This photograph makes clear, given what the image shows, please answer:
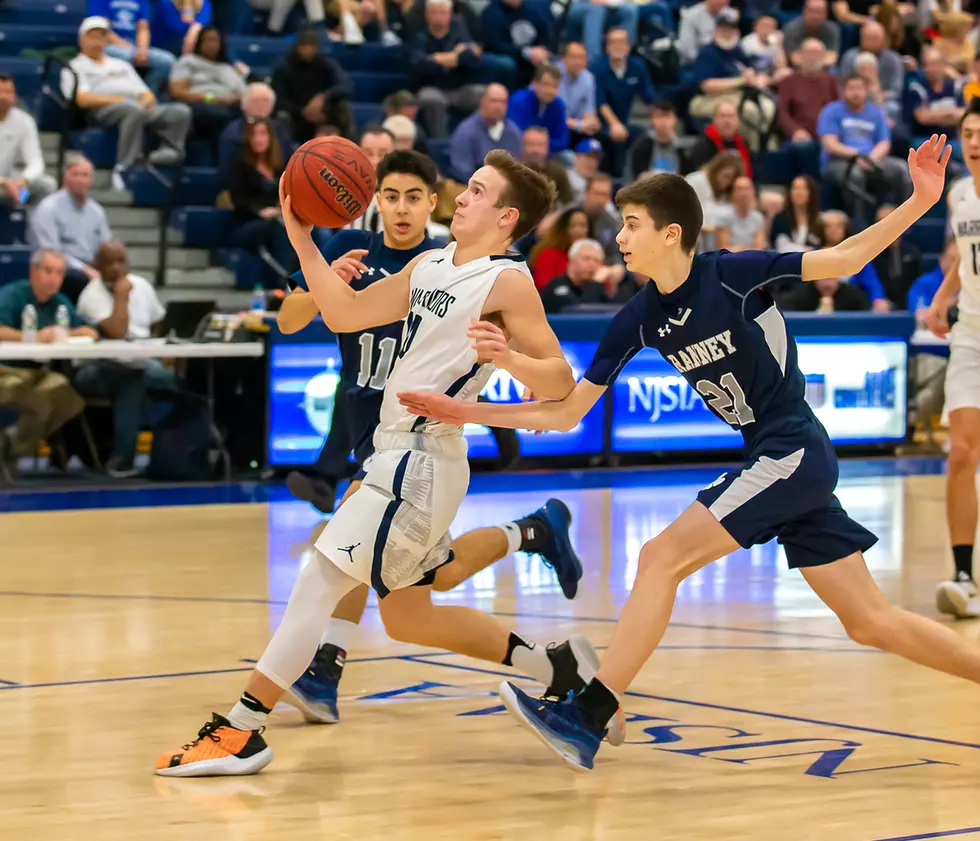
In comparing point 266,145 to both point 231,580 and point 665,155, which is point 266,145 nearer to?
point 665,155

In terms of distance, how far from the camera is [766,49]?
1930cm

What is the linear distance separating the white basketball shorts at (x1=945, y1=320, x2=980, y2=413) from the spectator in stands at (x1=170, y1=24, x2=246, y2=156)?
886 cm

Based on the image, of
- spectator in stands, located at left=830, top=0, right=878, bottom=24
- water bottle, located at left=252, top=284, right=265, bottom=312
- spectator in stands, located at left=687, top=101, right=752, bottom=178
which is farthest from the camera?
spectator in stands, located at left=830, top=0, right=878, bottom=24

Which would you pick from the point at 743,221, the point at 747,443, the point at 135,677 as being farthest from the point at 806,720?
the point at 743,221

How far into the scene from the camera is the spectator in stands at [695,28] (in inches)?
758

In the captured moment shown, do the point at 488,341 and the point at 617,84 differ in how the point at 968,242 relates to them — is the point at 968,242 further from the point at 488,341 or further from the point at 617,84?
the point at 617,84

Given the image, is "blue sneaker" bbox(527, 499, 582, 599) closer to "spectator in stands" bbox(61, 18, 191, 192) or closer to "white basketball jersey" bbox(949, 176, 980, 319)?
"white basketball jersey" bbox(949, 176, 980, 319)

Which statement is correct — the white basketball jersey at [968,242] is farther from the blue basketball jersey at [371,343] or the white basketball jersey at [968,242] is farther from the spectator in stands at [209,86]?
the spectator in stands at [209,86]

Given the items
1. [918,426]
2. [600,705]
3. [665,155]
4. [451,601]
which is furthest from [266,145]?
[600,705]

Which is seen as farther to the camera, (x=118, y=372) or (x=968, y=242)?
(x=118, y=372)

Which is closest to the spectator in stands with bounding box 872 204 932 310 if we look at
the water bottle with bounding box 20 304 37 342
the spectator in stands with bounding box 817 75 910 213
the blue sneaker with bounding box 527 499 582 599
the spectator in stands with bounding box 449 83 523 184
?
the spectator in stands with bounding box 817 75 910 213

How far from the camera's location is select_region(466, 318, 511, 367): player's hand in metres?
4.57

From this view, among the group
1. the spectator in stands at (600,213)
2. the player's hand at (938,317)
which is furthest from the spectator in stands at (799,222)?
the player's hand at (938,317)

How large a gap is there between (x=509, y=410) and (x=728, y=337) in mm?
640
